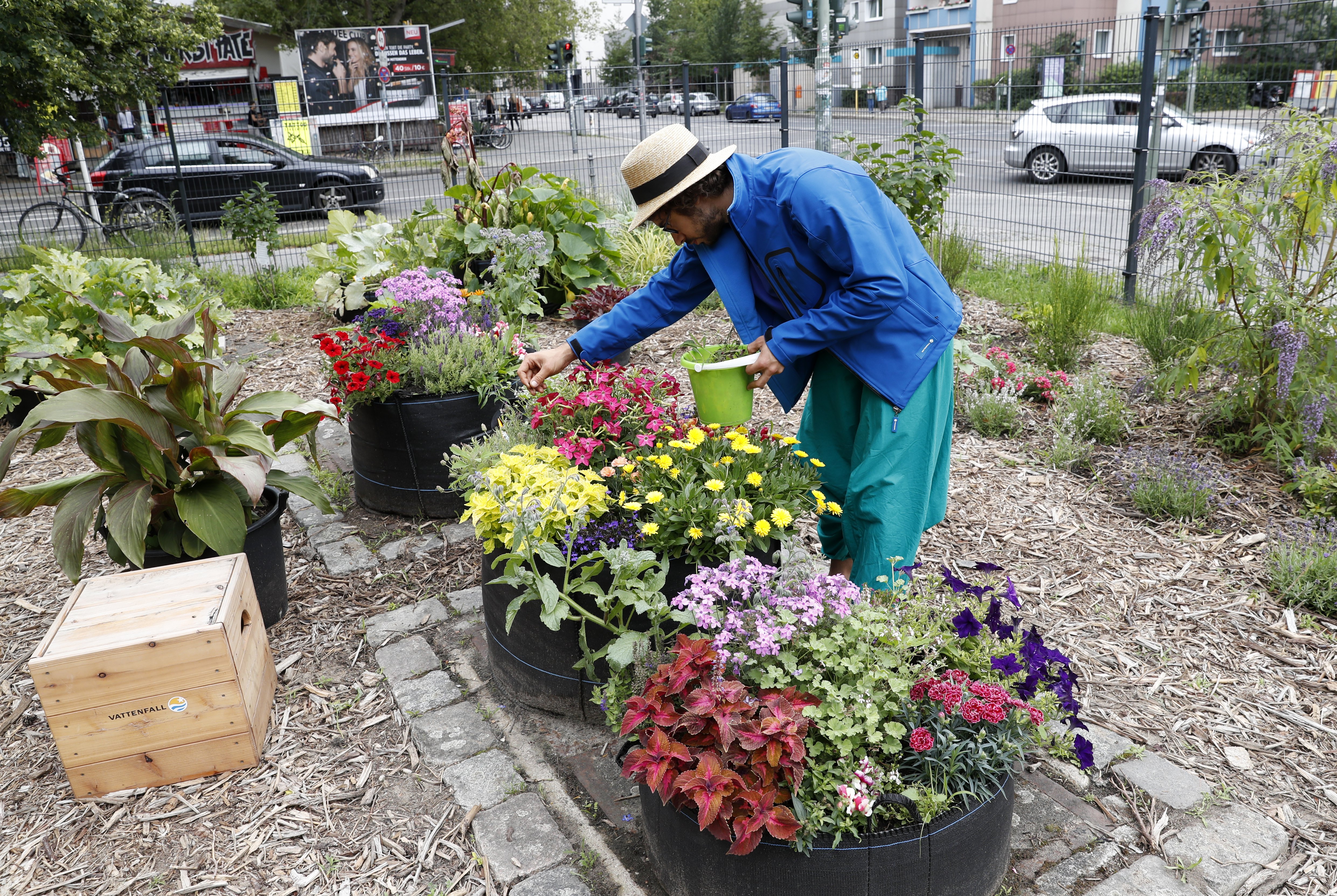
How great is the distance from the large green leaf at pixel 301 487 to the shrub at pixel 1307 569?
3.23 m

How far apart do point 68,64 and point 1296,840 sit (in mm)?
9721

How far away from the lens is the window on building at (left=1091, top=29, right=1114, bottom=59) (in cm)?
672

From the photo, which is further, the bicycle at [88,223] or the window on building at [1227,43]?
the bicycle at [88,223]

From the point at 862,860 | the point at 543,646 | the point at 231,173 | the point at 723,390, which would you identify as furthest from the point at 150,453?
the point at 231,173

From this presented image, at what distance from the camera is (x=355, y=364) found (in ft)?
11.4

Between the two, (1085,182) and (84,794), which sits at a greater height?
(1085,182)

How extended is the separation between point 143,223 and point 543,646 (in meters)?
8.37

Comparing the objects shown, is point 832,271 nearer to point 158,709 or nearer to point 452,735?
point 452,735

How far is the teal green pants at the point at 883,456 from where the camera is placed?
2.41 metres

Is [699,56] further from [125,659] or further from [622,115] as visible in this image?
[125,659]

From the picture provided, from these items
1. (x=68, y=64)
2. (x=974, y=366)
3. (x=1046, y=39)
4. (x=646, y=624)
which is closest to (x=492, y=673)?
(x=646, y=624)

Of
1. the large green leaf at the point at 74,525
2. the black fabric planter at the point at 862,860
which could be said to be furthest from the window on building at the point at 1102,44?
the large green leaf at the point at 74,525

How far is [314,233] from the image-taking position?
1053 cm

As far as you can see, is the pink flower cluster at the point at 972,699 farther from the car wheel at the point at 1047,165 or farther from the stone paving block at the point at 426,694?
the car wheel at the point at 1047,165
